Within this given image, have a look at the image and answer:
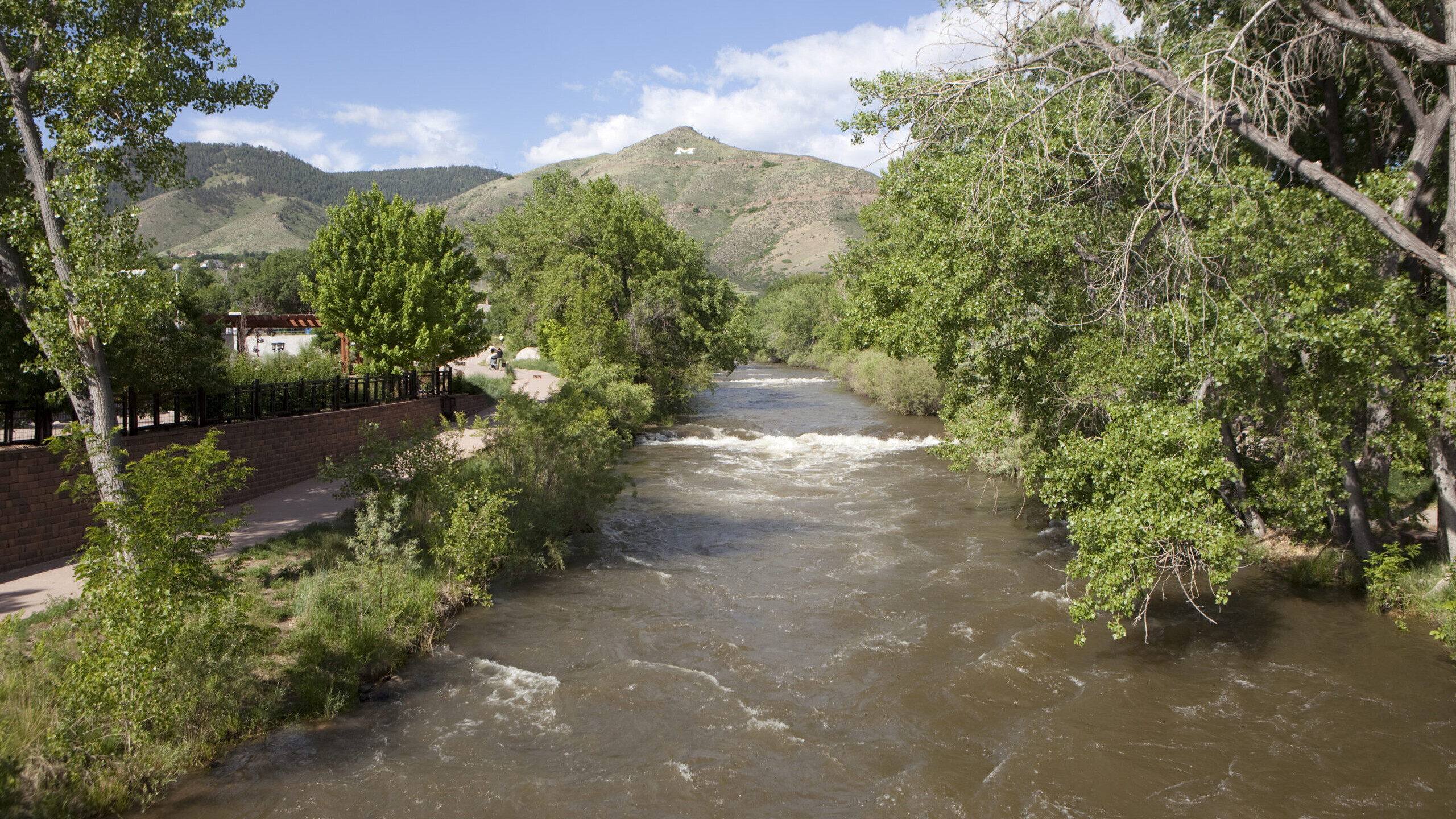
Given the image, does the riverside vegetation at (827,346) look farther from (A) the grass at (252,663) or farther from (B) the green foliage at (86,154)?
(B) the green foliage at (86,154)

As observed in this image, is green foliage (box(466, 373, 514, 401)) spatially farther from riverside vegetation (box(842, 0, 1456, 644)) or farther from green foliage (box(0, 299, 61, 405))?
riverside vegetation (box(842, 0, 1456, 644))

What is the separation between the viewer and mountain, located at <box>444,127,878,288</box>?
439ft

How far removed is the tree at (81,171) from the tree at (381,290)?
1545 centimetres

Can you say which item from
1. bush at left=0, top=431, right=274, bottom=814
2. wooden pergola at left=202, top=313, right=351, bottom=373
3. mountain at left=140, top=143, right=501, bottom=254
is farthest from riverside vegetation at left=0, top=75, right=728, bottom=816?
mountain at left=140, top=143, right=501, bottom=254

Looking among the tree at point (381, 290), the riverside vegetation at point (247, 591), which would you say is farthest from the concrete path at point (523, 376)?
the riverside vegetation at point (247, 591)

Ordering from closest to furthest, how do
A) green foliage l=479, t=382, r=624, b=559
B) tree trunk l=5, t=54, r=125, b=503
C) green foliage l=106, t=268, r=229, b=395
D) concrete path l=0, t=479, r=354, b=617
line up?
tree trunk l=5, t=54, r=125, b=503, concrete path l=0, t=479, r=354, b=617, green foliage l=479, t=382, r=624, b=559, green foliage l=106, t=268, r=229, b=395

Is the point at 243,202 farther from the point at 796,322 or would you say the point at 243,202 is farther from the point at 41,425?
the point at 41,425

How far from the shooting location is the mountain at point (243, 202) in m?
133

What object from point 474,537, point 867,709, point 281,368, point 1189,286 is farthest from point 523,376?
point 1189,286

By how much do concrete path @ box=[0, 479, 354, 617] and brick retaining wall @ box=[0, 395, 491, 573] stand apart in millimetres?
246

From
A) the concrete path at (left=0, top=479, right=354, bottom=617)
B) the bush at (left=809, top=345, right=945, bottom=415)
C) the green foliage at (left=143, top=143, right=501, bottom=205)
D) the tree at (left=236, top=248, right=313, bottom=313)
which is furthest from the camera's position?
the green foliage at (left=143, top=143, right=501, bottom=205)

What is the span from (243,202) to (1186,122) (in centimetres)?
17469

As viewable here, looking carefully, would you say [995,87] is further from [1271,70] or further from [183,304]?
[183,304]

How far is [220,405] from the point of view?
16.5m
